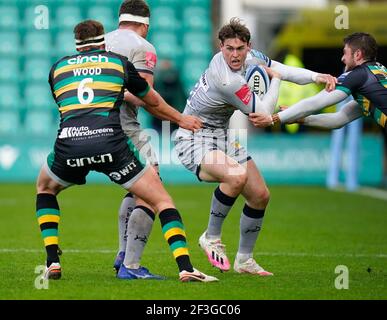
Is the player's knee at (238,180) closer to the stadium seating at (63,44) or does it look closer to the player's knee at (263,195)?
the player's knee at (263,195)

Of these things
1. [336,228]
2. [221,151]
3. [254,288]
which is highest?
[221,151]

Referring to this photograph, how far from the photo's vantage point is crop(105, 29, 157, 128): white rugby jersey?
895cm

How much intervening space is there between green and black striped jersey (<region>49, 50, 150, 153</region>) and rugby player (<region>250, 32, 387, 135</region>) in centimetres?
135

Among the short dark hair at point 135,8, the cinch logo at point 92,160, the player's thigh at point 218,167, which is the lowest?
the player's thigh at point 218,167

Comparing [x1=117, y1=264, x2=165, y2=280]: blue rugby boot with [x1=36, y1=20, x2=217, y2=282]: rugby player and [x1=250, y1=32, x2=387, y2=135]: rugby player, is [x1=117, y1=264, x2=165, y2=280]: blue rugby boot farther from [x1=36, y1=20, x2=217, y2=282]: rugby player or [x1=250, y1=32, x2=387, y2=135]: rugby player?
[x1=250, y1=32, x2=387, y2=135]: rugby player

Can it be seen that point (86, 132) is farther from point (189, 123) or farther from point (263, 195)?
point (263, 195)

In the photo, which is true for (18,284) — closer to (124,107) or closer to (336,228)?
(124,107)

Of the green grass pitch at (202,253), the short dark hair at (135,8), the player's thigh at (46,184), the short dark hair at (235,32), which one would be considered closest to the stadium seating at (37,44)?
the green grass pitch at (202,253)

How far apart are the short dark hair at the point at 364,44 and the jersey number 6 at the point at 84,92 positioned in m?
2.54

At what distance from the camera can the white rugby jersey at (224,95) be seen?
8.91 meters

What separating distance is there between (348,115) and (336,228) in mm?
4109
